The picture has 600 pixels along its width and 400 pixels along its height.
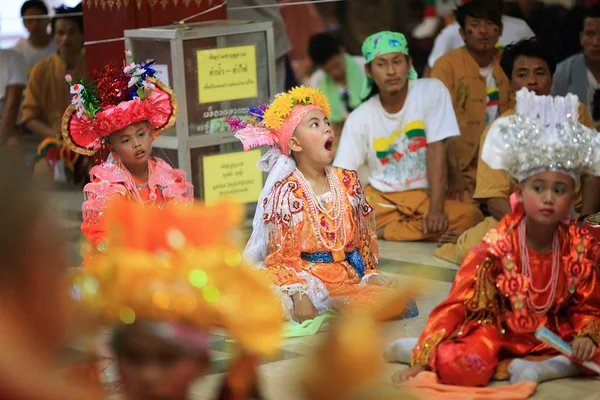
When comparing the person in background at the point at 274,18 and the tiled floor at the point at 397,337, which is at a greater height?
the person in background at the point at 274,18

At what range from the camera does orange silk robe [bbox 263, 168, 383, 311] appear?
5238 millimetres

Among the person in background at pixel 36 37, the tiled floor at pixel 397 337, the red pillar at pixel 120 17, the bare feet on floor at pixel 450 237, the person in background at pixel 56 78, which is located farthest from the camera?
the person in background at pixel 36 37

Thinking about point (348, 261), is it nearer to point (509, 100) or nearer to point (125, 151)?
point (125, 151)

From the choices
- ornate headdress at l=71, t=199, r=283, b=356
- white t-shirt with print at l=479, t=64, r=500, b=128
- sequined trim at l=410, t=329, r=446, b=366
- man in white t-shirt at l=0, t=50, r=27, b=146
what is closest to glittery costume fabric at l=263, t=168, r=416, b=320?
sequined trim at l=410, t=329, r=446, b=366

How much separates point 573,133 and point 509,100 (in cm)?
323

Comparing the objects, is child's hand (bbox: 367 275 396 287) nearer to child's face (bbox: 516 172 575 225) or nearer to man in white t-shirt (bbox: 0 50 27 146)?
child's face (bbox: 516 172 575 225)

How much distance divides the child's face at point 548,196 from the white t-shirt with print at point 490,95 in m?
3.25

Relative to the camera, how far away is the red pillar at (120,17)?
740cm

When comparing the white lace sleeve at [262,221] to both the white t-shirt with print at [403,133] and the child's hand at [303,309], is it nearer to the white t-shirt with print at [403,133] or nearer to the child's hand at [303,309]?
the child's hand at [303,309]

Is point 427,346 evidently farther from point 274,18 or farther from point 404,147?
point 274,18

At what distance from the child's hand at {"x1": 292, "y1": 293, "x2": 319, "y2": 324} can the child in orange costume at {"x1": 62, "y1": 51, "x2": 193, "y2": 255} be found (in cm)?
72

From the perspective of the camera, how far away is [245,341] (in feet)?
6.15

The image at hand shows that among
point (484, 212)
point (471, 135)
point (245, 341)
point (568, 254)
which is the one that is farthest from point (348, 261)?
point (245, 341)

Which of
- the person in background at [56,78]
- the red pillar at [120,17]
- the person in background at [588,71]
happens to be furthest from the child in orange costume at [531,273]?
the person in background at [56,78]
